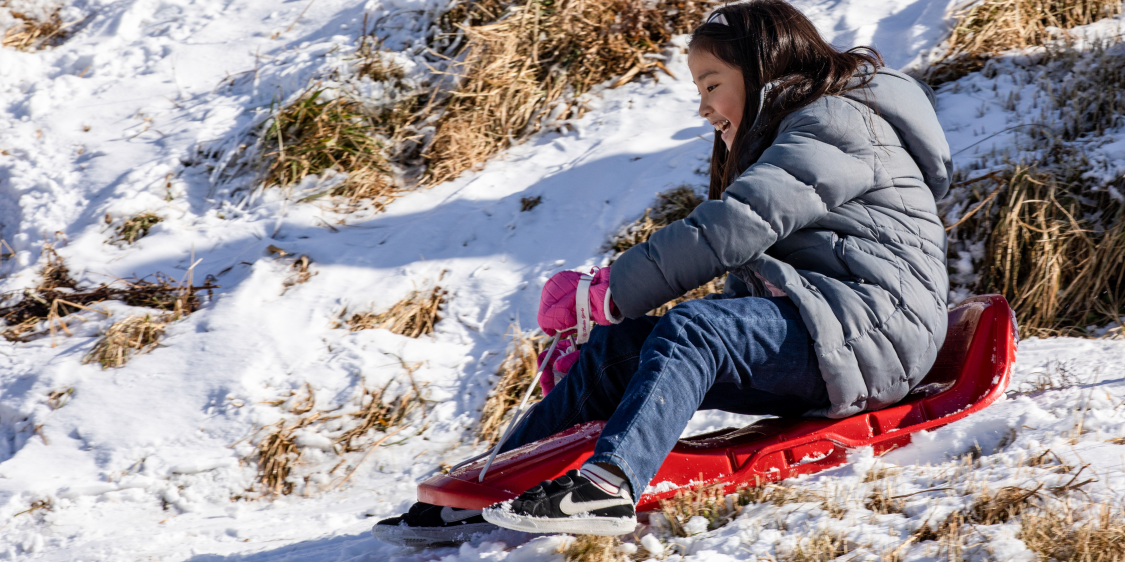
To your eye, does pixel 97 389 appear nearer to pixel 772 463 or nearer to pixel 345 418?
pixel 345 418

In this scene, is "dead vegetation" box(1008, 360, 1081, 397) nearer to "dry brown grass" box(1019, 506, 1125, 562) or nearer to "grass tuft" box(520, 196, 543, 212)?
"dry brown grass" box(1019, 506, 1125, 562)

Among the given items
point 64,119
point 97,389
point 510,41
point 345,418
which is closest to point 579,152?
point 510,41

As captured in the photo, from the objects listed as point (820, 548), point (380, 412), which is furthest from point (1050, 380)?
point (380, 412)

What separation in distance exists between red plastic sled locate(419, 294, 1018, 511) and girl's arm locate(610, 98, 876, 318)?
0.42 meters

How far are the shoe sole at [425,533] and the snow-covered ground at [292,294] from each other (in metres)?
0.04

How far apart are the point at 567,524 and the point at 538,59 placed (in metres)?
3.65

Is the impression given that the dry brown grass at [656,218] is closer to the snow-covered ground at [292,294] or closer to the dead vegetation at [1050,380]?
the snow-covered ground at [292,294]

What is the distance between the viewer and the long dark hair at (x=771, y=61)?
2.18 meters

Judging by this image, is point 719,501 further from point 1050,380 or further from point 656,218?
point 656,218

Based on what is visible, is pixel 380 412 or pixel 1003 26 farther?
pixel 1003 26

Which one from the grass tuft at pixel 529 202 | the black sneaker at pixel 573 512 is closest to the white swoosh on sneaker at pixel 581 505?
the black sneaker at pixel 573 512

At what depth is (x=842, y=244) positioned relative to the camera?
2027 millimetres

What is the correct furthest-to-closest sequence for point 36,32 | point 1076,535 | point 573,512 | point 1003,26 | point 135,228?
point 36,32
point 1003,26
point 135,228
point 573,512
point 1076,535

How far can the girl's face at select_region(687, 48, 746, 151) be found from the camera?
229 cm
